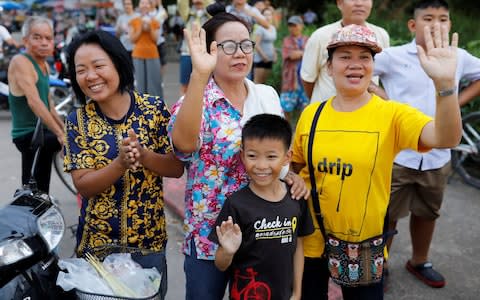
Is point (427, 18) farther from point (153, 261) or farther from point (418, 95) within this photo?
point (153, 261)

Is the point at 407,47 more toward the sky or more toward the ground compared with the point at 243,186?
more toward the sky

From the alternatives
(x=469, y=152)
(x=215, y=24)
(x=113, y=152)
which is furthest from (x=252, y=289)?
(x=469, y=152)

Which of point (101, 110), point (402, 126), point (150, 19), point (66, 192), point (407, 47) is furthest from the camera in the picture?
point (150, 19)

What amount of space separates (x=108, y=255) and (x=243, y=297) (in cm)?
61

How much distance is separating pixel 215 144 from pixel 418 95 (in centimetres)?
158

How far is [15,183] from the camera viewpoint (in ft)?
17.9

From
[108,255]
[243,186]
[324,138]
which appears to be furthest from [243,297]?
[324,138]

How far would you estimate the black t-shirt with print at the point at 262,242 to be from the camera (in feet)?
6.28

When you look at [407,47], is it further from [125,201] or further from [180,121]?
[125,201]

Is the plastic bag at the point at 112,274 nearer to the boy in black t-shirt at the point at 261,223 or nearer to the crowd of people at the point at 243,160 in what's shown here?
the crowd of people at the point at 243,160

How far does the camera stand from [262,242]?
1.93 meters

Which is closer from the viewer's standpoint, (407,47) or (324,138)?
(324,138)

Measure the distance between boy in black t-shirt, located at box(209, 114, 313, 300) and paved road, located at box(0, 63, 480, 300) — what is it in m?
1.47

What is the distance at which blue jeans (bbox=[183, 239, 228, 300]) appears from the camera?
6.72ft
